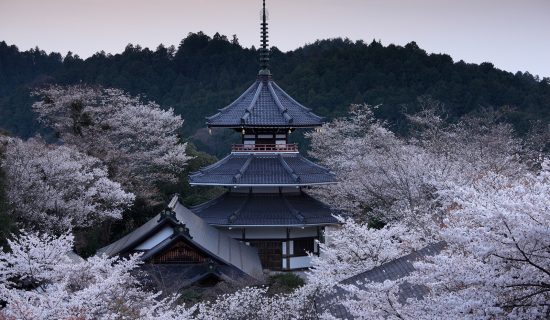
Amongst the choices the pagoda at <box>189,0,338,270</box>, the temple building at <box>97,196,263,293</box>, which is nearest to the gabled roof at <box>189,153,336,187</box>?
the pagoda at <box>189,0,338,270</box>

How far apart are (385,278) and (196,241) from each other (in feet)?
28.9

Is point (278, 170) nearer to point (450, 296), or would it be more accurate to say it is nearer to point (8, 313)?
point (8, 313)

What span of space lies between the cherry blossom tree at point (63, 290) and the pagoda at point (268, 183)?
835 cm

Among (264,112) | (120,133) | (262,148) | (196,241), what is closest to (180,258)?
(196,241)

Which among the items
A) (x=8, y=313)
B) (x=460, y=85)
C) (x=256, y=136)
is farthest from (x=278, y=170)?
(x=460, y=85)

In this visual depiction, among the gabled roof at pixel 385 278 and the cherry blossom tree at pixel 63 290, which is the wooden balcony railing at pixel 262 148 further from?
the gabled roof at pixel 385 278

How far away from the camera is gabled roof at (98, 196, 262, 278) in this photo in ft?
67.9

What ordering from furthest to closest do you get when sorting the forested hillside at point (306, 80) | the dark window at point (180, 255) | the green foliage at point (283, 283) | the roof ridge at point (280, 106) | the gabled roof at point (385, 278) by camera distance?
the forested hillside at point (306, 80) < the roof ridge at point (280, 106) < the dark window at point (180, 255) < the green foliage at point (283, 283) < the gabled roof at point (385, 278)

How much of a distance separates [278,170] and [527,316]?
61.7 ft

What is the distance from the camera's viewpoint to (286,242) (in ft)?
84.2

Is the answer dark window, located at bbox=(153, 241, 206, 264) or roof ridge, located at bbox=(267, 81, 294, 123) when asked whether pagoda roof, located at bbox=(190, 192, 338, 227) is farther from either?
dark window, located at bbox=(153, 241, 206, 264)

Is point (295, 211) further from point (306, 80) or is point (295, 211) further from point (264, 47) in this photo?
point (306, 80)

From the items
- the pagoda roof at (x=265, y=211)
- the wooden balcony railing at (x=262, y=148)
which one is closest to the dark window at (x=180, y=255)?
the pagoda roof at (x=265, y=211)

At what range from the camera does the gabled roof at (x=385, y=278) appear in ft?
40.3
